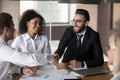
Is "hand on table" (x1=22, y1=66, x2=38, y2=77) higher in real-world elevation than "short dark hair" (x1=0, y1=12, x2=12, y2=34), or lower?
lower

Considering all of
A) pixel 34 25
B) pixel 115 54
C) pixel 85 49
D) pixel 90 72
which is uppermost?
pixel 34 25

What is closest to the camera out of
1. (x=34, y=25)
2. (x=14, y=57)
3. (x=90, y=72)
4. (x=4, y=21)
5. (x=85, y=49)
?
(x=14, y=57)

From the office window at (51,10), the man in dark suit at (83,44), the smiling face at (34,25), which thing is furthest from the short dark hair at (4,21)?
the office window at (51,10)

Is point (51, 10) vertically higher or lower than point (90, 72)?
higher

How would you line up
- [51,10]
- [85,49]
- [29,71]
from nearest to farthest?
[29,71], [85,49], [51,10]

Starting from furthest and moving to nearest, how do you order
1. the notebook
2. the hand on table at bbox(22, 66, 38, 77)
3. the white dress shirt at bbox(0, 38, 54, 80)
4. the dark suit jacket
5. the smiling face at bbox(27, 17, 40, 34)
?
the dark suit jacket → the smiling face at bbox(27, 17, 40, 34) → the notebook → the hand on table at bbox(22, 66, 38, 77) → the white dress shirt at bbox(0, 38, 54, 80)

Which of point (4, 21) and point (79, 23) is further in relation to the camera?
point (79, 23)

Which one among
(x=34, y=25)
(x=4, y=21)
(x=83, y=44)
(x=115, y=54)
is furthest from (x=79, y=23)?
(x=115, y=54)

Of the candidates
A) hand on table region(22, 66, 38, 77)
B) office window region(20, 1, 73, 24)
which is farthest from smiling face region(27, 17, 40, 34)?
office window region(20, 1, 73, 24)

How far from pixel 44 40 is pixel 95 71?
2.37ft

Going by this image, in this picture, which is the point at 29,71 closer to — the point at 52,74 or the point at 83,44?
the point at 52,74

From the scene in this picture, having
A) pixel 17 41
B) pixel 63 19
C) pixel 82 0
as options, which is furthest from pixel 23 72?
pixel 63 19

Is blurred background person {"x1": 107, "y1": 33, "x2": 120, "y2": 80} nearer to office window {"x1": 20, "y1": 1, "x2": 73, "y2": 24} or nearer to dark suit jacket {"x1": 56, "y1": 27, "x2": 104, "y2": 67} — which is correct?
dark suit jacket {"x1": 56, "y1": 27, "x2": 104, "y2": 67}

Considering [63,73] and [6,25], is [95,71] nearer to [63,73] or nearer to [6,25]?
[63,73]
